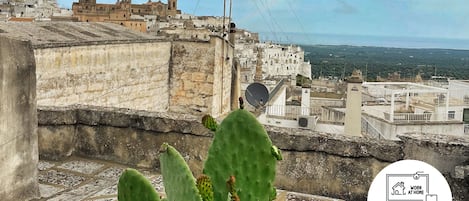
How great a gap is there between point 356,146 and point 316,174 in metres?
0.44

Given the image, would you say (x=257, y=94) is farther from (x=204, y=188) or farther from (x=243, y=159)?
(x=204, y=188)

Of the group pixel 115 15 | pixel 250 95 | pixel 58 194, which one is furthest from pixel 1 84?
A: pixel 115 15

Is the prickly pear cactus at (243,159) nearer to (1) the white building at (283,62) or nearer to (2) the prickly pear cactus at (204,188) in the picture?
(2) the prickly pear cactus at (204,188)

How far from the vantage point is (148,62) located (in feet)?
34.3

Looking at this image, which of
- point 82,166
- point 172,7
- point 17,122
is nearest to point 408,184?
point 17,122

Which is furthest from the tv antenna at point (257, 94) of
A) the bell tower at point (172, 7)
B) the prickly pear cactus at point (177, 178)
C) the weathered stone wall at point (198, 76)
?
the bell tower at point (172, 7)

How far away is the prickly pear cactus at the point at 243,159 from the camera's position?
2.44m

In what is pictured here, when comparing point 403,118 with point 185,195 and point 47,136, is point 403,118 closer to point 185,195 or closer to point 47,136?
point 47,136

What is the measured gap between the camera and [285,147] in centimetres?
493

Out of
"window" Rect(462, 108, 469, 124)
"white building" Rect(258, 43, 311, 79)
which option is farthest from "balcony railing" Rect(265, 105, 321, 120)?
"white building" Rect(258, 43, 311, 79)

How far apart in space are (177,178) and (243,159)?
47cm

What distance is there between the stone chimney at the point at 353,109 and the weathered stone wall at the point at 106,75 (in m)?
3.87

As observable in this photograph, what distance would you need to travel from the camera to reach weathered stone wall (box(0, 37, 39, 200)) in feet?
13.4

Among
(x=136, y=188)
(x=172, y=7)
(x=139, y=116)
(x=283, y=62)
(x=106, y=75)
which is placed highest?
(x=172, y=7)
